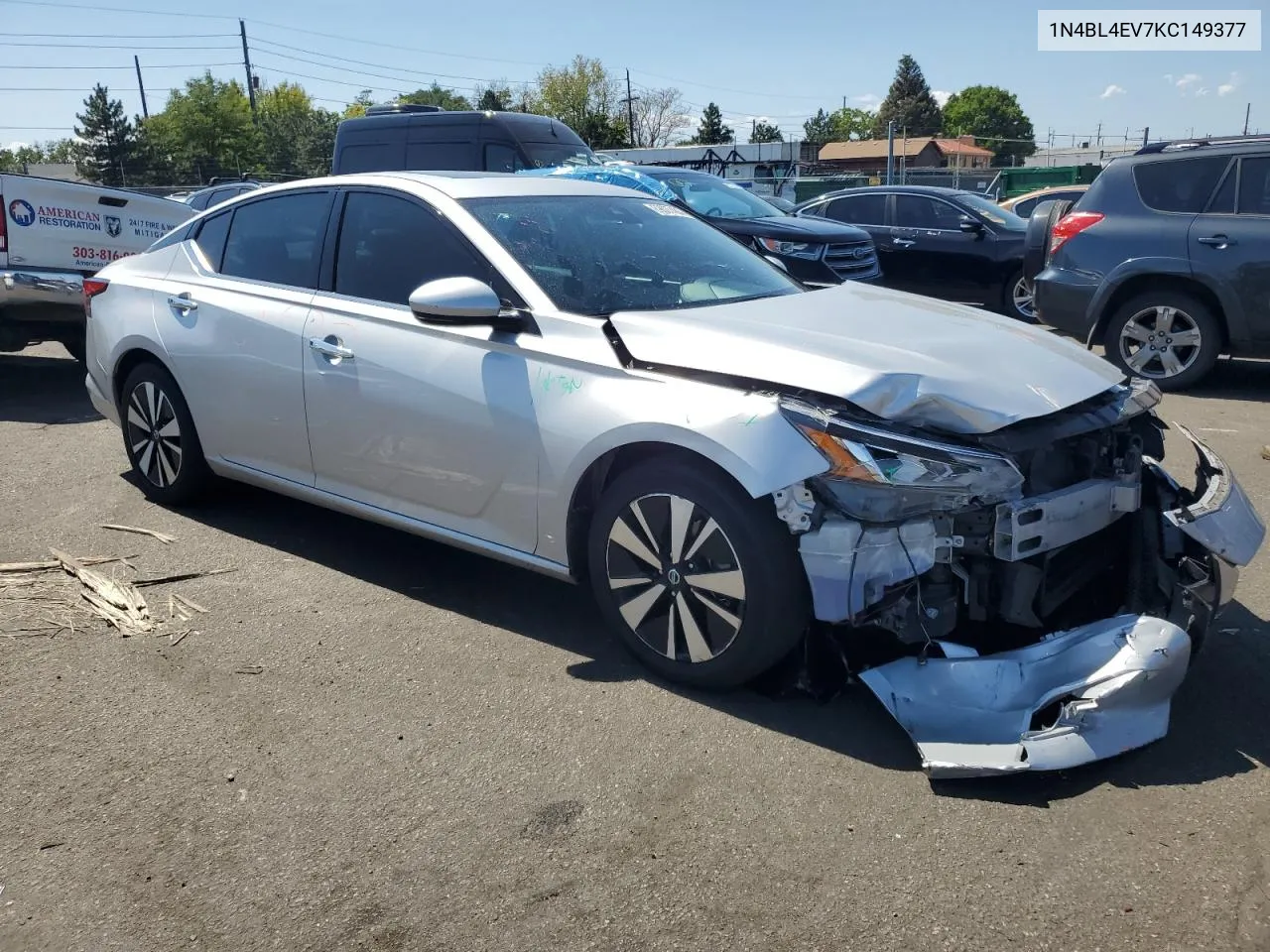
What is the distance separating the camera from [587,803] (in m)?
2.99

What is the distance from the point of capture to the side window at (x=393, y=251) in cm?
420

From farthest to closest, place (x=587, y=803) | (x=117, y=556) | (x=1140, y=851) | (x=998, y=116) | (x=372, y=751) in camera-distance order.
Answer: (x=998, y=116)
(x=117, y=556)
(x=372, y=751)
(x=587, y=803)
(x=1140, y=851)

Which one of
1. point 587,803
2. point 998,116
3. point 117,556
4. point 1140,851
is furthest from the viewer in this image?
point 998,116

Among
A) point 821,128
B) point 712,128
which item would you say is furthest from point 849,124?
point 712,128

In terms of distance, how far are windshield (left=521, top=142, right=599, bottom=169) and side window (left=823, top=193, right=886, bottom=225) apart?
3224mm

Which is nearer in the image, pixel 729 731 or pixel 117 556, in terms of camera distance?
pixel 729 731

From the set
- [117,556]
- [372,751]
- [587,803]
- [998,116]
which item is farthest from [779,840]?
[998,116]

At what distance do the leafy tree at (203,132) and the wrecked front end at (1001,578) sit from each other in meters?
74.2

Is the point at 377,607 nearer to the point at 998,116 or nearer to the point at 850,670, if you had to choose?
the point at 850,670

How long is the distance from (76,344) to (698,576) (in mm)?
8329

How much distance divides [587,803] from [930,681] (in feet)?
3.49

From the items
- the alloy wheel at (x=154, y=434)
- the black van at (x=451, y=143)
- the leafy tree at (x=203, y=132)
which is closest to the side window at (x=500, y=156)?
the black van at (x=451, y=143)

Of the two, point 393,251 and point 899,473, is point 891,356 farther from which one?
point 393,251

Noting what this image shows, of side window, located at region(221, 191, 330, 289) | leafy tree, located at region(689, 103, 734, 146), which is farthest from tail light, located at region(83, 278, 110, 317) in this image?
leafy tree, located at region(689, 103, 734, 146)
